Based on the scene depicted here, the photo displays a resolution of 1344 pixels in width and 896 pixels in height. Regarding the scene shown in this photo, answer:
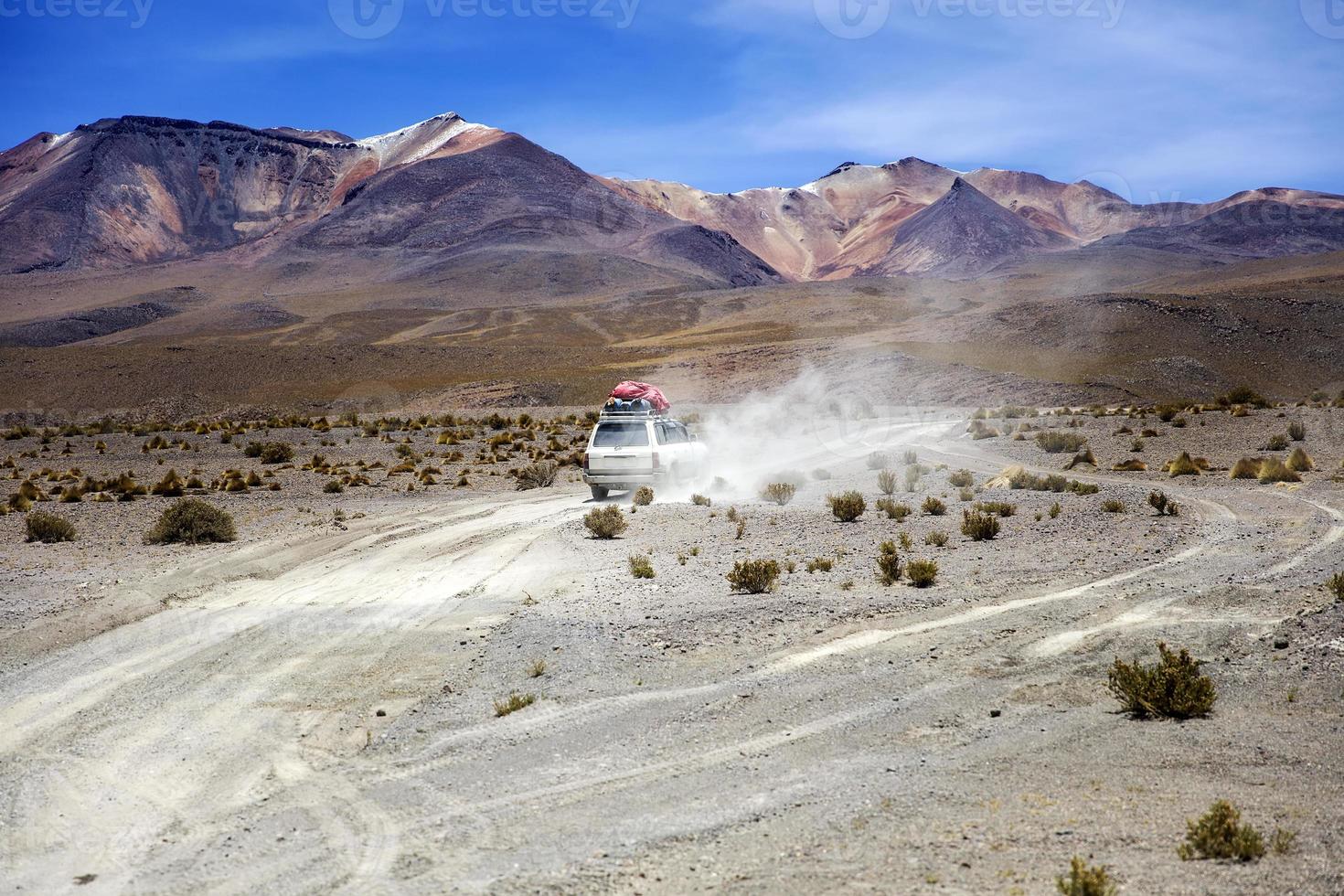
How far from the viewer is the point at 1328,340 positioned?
71.2m

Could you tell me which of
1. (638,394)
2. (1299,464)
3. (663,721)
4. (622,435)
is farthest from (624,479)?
(1299,464)

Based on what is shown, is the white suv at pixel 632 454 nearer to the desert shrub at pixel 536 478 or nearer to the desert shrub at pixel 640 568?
the desert shrub at pixel 536 478

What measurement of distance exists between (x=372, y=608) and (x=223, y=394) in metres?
71.2

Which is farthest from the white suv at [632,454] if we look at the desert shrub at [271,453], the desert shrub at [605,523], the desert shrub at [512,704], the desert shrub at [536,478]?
the desert shrub at [271,453]

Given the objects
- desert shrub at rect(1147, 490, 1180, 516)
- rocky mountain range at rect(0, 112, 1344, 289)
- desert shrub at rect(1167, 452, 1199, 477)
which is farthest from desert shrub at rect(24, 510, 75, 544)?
rocky mountain range at rect(0, 112, 1344, 289)

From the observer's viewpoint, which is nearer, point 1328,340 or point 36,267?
point 1328,340

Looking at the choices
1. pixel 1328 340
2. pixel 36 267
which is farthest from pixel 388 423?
pixel 36 267

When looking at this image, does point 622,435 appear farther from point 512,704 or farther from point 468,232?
point 468,232

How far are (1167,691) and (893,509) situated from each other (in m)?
11.8

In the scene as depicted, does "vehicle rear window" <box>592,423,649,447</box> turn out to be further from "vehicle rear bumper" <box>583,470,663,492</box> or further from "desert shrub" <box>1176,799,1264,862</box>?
"desert shrub" <box>1176,799,1264,862</box>

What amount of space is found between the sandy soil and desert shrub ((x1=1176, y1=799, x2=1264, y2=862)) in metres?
0.08

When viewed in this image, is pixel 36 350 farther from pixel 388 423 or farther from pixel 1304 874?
pixel 1304 874

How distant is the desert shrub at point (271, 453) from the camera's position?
1470 inches

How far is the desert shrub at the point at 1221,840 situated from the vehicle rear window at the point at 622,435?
56.6 feet
